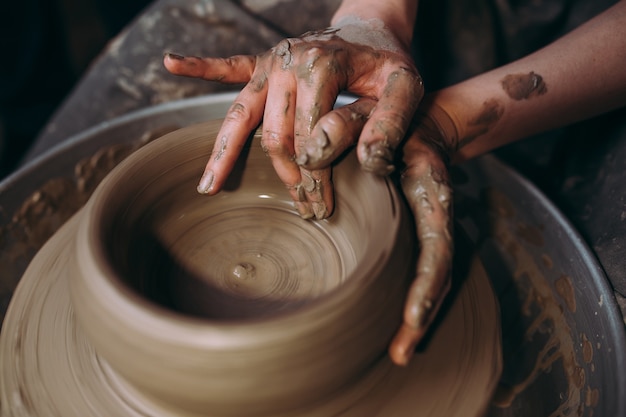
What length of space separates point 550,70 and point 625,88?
6.6 inches

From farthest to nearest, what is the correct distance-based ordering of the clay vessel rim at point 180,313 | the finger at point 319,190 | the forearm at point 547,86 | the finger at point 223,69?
the forearm at point 547,86
the finger at point 223,69
the finger at point 319,190
the clay vessel rim at point 180,313

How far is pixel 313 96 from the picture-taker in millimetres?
957

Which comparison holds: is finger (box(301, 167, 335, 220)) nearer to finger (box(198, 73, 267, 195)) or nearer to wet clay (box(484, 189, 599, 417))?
finger (box(198, 73, 267, 195))

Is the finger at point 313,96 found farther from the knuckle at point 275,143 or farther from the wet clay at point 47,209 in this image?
the wet clay at point 47,209

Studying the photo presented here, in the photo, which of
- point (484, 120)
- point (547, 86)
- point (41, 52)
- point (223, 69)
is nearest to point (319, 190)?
point (223, 69)

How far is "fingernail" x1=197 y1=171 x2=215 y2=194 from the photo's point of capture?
40.3 inches

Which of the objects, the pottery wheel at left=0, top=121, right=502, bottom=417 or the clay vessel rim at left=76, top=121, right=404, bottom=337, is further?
the pottery wheel at left=0, top=121, right=502, bottom=417

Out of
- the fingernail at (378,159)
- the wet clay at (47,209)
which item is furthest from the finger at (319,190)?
the wet clay at (47,209)

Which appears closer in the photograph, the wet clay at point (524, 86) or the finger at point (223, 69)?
the finger at point (223, 69)

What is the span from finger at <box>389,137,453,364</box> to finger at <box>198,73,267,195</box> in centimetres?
27

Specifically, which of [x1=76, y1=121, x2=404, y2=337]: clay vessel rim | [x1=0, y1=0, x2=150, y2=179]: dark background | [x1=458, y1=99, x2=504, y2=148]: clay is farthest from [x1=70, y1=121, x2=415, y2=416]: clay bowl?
[x1=0, y1=0, x2=150, y2=179]: dark background

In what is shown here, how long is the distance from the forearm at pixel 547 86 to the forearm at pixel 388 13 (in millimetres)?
179

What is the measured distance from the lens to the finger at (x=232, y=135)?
1.01m

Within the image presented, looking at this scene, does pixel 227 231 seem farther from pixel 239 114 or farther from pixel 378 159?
pixel 378 159
